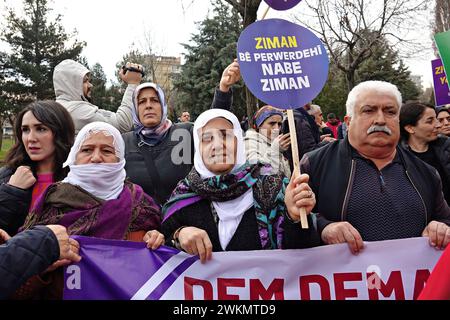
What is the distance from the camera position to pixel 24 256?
1796mm

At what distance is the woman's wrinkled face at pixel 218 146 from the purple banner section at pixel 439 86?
359cm

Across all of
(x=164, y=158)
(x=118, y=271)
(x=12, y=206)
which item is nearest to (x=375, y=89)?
(x=164, y=158)

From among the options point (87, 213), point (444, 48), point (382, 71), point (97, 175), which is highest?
point (382, 71)

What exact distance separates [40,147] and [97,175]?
593 millimetres

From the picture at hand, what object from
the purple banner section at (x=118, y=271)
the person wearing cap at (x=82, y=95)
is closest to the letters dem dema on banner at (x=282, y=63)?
the purple banner section at (x=118, y=271)

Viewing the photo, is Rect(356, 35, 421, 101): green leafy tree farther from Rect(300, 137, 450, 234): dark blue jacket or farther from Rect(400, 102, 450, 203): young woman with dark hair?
Rect(300, 137, 450, 234): dark blue jacket

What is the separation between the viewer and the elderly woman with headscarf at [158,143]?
10.3 ft

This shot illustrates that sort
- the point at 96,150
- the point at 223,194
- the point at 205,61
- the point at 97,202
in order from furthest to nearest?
the point at 205,61 < the point at 96,150 < the point at 97,202 < the point at 223,194

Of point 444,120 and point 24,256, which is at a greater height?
point 444,120

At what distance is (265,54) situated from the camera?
2.40 m

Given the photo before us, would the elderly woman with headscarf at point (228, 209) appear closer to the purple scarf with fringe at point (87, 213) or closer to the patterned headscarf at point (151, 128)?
the purple scarf with fringe at point (87, 213)

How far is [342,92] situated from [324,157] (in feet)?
88.9

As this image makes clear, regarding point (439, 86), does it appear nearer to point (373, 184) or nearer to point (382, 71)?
point (373, 184)
